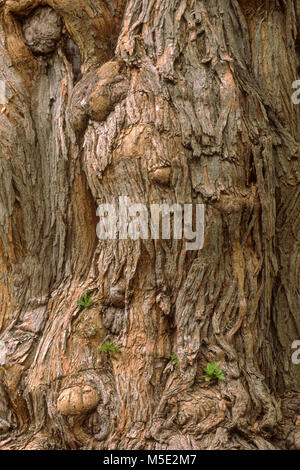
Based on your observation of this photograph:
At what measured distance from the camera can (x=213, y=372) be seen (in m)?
3.67

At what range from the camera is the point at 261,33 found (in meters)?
4.20

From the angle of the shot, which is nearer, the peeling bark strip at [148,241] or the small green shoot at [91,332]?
the peeling bark strip at [148,241]

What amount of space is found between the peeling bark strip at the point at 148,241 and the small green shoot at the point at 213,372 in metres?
0.05

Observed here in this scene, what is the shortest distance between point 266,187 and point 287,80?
836mm

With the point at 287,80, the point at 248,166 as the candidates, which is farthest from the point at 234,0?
the point at 248,166

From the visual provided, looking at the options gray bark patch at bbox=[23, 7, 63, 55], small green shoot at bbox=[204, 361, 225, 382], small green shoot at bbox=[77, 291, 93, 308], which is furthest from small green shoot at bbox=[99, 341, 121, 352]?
gray bark patch at bbox=[23, 7, 63, 55]

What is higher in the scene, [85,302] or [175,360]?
[85,302]
